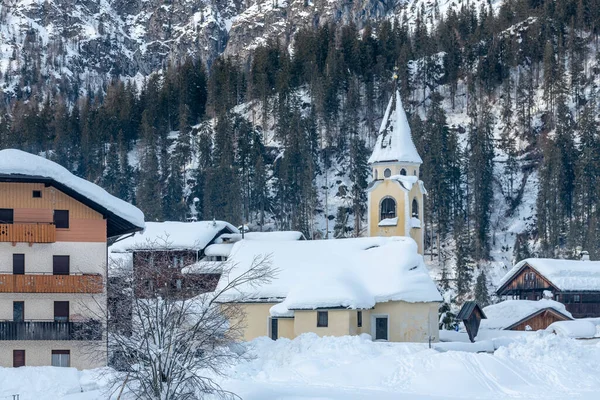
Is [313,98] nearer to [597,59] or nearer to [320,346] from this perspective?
[597,59]

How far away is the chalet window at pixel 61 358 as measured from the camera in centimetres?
4512

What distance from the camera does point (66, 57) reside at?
648 ft

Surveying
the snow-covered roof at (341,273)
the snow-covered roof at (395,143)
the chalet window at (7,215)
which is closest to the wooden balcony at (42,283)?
the chalet window at (7,215)

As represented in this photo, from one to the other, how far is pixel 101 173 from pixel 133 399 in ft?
299

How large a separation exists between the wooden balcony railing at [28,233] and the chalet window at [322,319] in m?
14.2

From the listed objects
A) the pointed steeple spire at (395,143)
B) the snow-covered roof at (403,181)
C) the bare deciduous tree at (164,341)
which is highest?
the pointed steeple spire at (395,143)

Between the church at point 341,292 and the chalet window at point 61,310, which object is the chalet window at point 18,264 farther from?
the church at point 341,292

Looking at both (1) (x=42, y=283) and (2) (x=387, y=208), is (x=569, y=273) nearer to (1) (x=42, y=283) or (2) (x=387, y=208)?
(2) (x=387, y=208)

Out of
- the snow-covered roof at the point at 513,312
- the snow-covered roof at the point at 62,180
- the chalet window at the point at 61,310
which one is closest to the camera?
the snow-covered roof at the point at 62,180

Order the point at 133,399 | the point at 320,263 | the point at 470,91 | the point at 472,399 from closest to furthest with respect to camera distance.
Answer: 1. the point at 133,399
2. the point at 472,399
3. the point at 320,263
4. the point at 470,91

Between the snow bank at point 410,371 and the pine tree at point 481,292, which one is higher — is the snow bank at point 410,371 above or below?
below

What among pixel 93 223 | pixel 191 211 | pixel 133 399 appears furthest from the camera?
pixel 191 211

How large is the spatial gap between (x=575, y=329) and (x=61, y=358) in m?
29.4

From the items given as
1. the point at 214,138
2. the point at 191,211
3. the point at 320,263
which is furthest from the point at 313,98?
the point at 320,263
